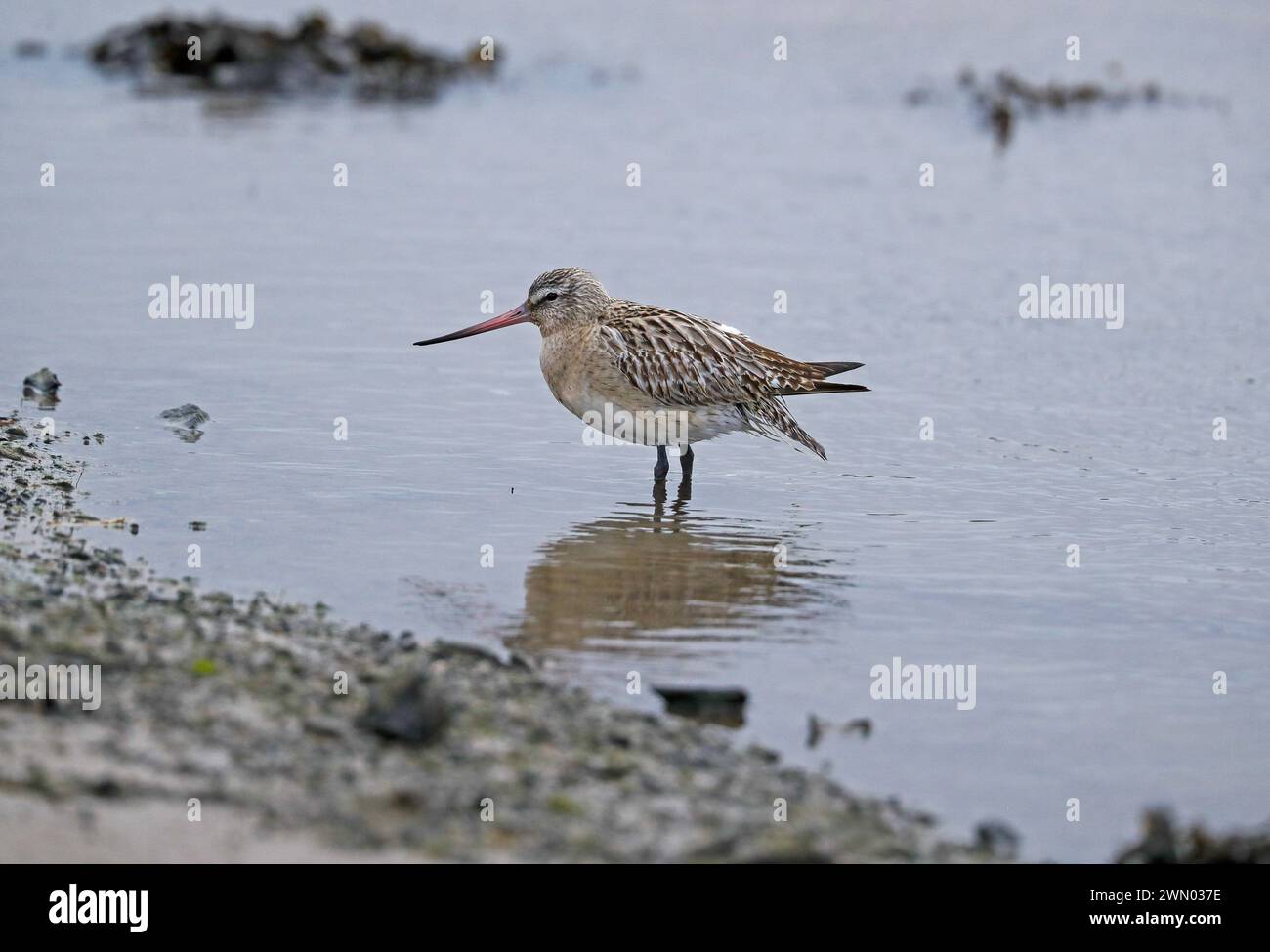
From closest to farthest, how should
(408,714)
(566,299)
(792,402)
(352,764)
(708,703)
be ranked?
(352,764) < (408,714) < (708,703) < (566,299) < (792,402)

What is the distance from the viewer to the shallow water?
7.59m

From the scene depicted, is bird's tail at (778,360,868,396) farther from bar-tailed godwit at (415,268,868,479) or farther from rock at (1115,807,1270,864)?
rock at (1115,807,1270,864)

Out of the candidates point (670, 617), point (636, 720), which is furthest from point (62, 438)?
point (636, 720)

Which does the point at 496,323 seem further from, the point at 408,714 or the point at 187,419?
the point at 408,714

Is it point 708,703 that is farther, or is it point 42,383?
point 42,383

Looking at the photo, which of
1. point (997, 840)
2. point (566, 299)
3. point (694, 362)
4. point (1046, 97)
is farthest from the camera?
point (1046, 97)

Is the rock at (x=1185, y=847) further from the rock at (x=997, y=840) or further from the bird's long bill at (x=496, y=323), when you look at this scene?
the bird's long bill at (x=496, y=323)

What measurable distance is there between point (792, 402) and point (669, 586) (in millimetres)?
3897

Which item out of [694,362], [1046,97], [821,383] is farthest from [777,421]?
[1046,97]

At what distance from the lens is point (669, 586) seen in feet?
28.8

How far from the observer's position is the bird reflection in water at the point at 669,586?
803 centimetres

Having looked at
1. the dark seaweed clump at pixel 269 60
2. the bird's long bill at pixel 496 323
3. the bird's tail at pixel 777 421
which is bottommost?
the bird's tail at pixel 777 421

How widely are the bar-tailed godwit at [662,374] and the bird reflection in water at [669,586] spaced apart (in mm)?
609

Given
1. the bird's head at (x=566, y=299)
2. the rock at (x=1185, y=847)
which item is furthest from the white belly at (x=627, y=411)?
the rock at (x=1185, y=847)
